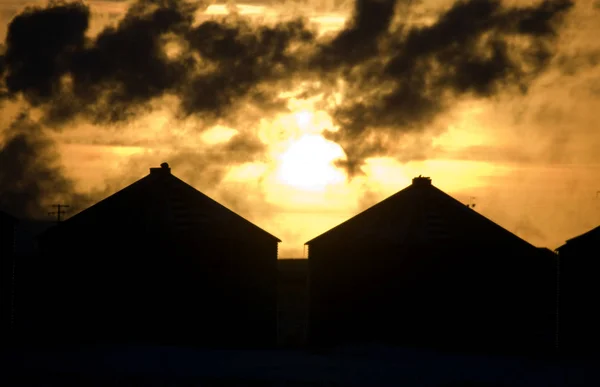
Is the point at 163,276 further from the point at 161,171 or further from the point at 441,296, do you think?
the point at 441,296

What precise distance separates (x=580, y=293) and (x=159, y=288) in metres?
18.9

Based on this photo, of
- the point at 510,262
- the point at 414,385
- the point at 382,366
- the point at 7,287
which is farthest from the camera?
the point at 7,287

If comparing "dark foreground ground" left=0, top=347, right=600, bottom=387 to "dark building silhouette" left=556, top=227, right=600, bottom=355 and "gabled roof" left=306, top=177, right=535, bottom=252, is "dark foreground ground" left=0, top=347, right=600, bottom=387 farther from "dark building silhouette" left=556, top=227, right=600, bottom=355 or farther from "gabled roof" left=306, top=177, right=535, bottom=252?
"dark building silhouette" left=556, top=227, right=600, bottom=355

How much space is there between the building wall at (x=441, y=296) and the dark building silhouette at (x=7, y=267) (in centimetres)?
1477

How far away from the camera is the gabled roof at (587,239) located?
5003 centimetres

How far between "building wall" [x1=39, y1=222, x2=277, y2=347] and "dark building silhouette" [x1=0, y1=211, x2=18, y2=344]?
3109 mm

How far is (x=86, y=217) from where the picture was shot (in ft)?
162

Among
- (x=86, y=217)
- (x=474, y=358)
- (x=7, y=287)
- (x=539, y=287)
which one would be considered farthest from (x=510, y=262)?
(x=7, y=287)

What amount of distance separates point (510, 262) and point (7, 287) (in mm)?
22931

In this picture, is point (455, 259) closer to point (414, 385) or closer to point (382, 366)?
point (382, 366)

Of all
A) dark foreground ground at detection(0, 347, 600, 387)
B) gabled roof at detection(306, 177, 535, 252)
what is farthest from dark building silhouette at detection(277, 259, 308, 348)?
dark foreground ground at detection(0, 347, 600, 387)

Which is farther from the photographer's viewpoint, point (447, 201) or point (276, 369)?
point (447, 201)

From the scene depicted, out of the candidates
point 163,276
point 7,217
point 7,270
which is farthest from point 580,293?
point 7,217

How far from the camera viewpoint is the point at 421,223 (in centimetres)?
4844
